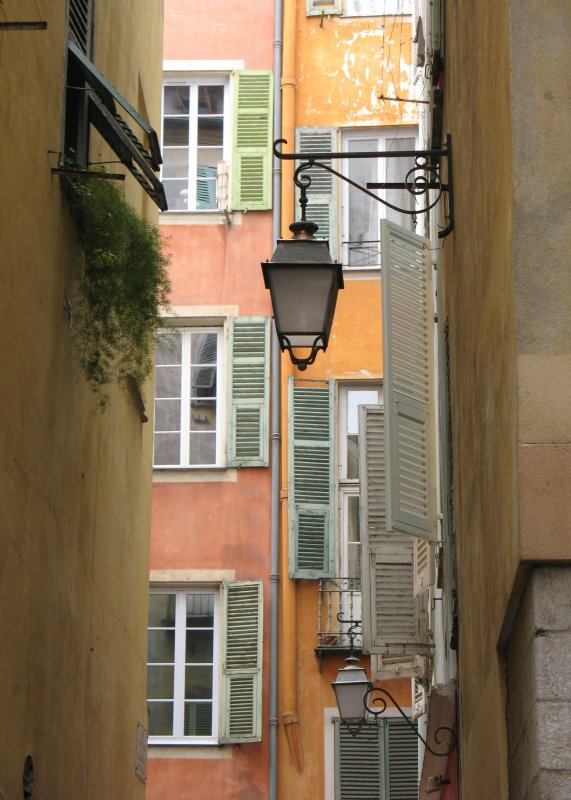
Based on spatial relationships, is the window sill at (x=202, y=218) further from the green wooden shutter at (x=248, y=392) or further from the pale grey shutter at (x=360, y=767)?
the pale grey shutter at (x=360, y=767)

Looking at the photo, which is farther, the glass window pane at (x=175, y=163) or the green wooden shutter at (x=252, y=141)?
the glass window pane at (x=175, y=163)

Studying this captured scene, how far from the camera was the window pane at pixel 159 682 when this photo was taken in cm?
1703

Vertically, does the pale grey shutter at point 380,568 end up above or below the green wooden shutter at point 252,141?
below

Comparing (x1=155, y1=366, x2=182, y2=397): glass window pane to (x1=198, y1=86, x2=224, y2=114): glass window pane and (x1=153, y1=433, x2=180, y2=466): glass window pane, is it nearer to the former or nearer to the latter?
(x1=153, y1=433, x2=180, y2=466): glass window pane

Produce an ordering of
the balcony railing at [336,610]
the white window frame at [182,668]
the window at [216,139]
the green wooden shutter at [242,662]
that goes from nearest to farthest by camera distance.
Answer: the green wooden shutter at [242,662], the white window frame at [182,668], the balcony railing at [336,610], the window at [216,139]

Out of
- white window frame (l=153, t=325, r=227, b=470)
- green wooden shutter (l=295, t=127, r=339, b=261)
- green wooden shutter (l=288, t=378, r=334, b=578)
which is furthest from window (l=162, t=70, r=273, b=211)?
green wooden shutter (l=288, t=378, r=334, b=578)

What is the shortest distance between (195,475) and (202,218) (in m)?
3.14

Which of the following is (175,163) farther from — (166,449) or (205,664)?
(205,664)

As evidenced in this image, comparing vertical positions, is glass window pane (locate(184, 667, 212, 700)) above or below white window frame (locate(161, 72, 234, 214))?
below

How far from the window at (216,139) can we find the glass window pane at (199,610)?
15.1ft

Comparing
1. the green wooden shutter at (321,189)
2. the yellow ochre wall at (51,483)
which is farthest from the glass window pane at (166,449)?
the yellow ochre wall at (51,483)

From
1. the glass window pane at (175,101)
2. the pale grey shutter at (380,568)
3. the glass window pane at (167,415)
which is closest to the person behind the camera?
the pale grey shutter at (380,568)

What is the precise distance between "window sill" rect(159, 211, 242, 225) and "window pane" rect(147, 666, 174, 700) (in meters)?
5.22

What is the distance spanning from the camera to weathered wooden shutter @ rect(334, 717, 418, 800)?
1652 cm
